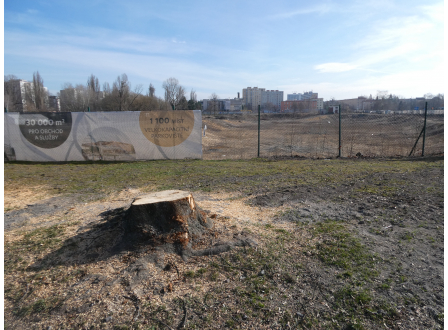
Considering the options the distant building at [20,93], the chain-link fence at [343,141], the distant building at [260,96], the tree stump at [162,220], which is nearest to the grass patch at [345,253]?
the tree stump at [162,220]

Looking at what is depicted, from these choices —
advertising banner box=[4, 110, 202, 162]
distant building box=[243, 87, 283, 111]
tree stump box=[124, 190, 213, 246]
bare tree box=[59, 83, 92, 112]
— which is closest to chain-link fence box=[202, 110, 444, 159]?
advertising banner box=[4, 110, 202, 162]

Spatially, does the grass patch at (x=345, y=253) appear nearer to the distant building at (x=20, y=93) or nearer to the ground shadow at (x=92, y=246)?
the ground shadow at (x=92, y=246)

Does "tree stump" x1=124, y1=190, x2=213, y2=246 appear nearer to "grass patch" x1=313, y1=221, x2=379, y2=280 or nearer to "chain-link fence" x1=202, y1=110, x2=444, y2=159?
"grass patch" x1=313, y1=221, x2=379, y2=280

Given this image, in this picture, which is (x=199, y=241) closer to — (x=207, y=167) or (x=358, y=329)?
(x=358, y=329)

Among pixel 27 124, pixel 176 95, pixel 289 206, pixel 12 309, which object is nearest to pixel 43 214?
pixel 12 309

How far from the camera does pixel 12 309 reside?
115 inches

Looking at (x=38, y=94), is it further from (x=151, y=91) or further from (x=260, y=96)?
→ (x=260, y=96)

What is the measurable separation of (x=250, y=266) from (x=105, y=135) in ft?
33.1

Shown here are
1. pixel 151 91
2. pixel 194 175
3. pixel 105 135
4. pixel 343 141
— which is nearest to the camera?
pixel 194 175

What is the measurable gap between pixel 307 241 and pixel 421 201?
3074mm

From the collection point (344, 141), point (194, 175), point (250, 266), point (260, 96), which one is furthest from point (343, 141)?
point (260, 96)

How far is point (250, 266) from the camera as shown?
3514 millimetres

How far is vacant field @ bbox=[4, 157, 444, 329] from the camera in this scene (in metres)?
2.77

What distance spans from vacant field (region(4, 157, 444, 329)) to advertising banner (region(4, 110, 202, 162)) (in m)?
5.40
